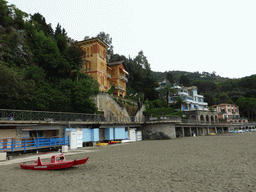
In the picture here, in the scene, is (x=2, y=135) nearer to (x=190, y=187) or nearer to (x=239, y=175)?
(x=190, y=187)

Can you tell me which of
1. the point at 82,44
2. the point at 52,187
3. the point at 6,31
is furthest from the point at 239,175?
the point at 82,44

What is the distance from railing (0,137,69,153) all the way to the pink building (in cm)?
8727

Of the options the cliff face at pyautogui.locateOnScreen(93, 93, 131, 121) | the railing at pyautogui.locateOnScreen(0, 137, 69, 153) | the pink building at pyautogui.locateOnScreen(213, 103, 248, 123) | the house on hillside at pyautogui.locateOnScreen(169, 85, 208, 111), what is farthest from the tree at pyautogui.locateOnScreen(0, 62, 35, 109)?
the pink building at pyautogui.locateOnScreen(213, 103, 248, 123)

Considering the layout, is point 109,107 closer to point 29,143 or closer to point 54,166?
point 29,143

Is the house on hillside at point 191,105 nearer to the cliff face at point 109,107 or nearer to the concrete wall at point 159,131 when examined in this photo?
the concrete wall at point 159,131

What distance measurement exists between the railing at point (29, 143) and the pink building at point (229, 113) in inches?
3436

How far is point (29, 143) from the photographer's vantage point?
21.8 m

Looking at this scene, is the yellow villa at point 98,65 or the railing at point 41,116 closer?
the railing at point 41,116

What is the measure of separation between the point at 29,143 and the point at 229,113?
95571 millimetres

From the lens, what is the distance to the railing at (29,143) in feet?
63.6

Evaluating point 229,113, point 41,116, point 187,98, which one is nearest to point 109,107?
point 41,116

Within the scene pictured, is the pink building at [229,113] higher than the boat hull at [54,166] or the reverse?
higher

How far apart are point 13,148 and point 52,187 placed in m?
15.2

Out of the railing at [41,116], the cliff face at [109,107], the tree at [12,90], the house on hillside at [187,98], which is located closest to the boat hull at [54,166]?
the railing at [41,116]
